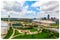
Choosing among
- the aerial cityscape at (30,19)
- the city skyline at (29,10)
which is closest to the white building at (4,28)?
the aerial cityscape at (30,19)

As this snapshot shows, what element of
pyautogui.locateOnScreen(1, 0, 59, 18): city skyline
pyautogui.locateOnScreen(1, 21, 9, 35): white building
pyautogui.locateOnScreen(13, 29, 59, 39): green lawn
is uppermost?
pyautogui.locateOnScreen(1, 0, 59, 18): city skyline

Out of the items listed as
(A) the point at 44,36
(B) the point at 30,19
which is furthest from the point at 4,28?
(A) the point at 44,36

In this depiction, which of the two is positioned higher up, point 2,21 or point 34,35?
point 2,21

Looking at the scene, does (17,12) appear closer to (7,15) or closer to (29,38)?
(7,15)

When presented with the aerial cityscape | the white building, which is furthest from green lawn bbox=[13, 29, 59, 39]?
the white building

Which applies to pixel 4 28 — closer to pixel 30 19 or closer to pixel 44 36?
pixel 30 19

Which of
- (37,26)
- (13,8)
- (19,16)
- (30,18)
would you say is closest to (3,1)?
(13,8)

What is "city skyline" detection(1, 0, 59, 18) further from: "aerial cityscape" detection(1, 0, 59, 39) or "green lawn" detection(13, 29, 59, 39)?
"green lawn" detection(13, 29, 59, 39)

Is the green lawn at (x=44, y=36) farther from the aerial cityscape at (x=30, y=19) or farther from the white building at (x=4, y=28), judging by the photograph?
the white building at (x=4, y=28)
